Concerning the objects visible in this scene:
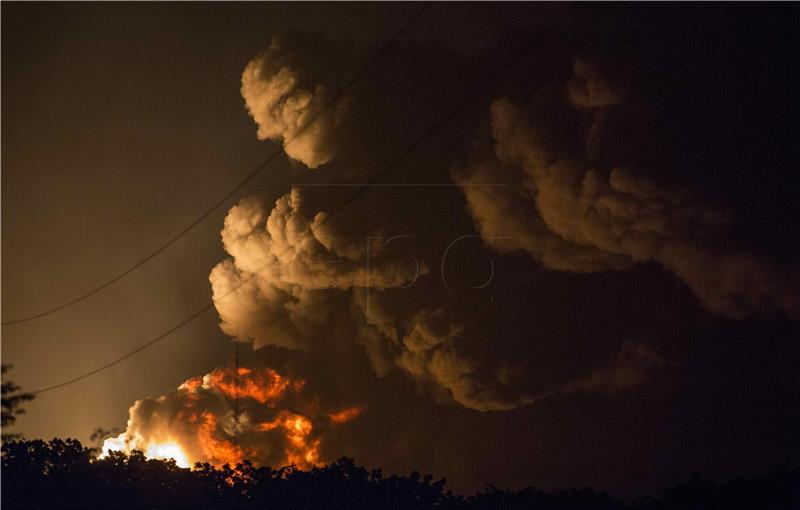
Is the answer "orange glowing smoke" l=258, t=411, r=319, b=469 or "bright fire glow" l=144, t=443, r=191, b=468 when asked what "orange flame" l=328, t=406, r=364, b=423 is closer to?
"orange glowing smoke" l=258, t=411, r=319, b=469

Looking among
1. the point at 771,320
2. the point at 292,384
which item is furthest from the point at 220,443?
the point at 771,320

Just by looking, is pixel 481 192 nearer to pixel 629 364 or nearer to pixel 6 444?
pixel 629 364

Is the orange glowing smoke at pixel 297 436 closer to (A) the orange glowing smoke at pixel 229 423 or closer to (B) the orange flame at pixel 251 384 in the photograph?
(A) the orange glowing smoke at pixel 229 423

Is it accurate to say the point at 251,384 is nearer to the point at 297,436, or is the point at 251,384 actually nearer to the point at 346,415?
the point at 297,436

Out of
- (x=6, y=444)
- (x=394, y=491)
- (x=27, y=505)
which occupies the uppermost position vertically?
(x=6, y=444)

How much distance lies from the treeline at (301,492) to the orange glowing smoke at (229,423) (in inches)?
456

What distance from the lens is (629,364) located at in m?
27.5

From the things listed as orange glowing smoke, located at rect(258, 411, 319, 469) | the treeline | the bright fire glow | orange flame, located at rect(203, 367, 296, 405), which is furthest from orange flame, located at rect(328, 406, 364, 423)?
the treeline

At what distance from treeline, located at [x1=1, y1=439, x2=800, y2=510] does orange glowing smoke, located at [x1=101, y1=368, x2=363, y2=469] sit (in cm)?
1158

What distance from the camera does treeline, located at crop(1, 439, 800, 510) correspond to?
1270 centimetres

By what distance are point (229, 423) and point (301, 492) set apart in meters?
14.0

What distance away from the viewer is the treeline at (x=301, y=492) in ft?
41.7

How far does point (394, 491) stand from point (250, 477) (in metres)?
2.77

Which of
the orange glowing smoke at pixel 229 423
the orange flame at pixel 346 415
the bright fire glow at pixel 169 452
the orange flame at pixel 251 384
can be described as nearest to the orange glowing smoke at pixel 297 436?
the orange glowing smoke at pixel 229 423
